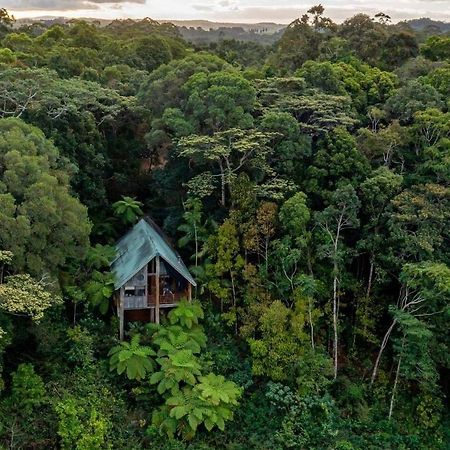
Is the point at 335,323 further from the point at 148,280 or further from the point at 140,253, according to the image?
the point at 140,253

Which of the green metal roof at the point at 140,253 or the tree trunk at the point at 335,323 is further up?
the green metal roof at the point at 140,253

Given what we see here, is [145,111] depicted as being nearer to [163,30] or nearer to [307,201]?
[307,201]

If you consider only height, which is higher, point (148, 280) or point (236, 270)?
point (236, 270)

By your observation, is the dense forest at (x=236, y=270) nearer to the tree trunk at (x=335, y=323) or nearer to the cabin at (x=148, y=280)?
the tree trunk at (x=335, y=323)

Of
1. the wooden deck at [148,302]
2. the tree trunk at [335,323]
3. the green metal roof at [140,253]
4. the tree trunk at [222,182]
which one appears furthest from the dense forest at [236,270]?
the wooden deck at [148,302]

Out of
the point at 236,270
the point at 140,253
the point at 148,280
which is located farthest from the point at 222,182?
the point at 148,280

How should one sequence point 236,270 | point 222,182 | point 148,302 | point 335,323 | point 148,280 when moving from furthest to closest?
point 222,182 → point 236,270 → point 148,280 → point 148,302 → point 335,323

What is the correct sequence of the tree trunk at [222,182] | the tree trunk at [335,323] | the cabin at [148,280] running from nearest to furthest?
1. the tree trunk at [335,323]
2. the cabin at [148,280]
3. the tree trunk at [222,182]
